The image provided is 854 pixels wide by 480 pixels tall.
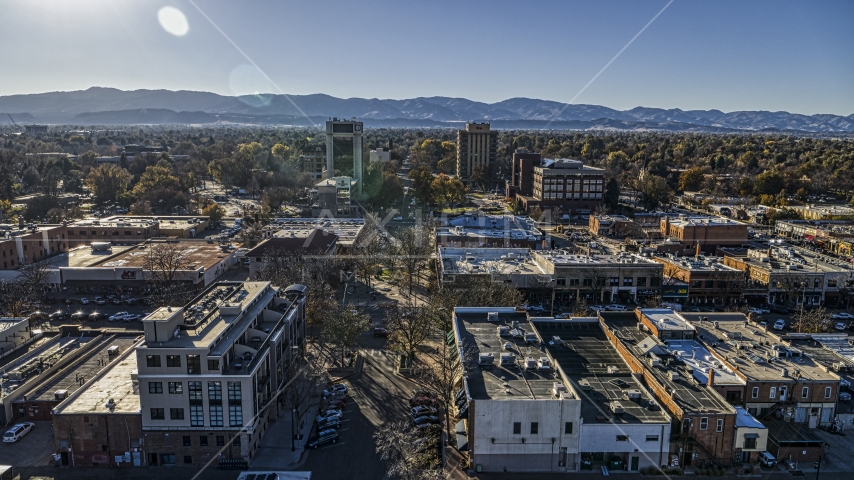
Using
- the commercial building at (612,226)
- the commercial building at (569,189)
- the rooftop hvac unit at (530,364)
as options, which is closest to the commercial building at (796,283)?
the commercial building at (612,226)

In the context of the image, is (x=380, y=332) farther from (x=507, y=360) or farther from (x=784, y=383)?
(x=784, y=383)

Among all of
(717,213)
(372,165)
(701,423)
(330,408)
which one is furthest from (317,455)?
(372,165)

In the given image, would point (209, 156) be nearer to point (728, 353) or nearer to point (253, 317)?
point (253, 317)

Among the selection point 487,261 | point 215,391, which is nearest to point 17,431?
point 215,391

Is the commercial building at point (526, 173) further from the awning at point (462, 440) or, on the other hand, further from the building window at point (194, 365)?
the building window at point (194, 365)

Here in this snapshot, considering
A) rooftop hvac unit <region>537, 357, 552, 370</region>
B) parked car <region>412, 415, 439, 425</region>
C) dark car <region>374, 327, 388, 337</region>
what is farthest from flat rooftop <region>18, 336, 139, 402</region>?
rooftop hvac unit <region>537, 357, 552, 370</region>

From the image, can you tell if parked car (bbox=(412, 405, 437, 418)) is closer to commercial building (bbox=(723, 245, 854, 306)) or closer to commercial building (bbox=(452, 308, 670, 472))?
commercial building (bbox=(452, 308, 670, 472))
